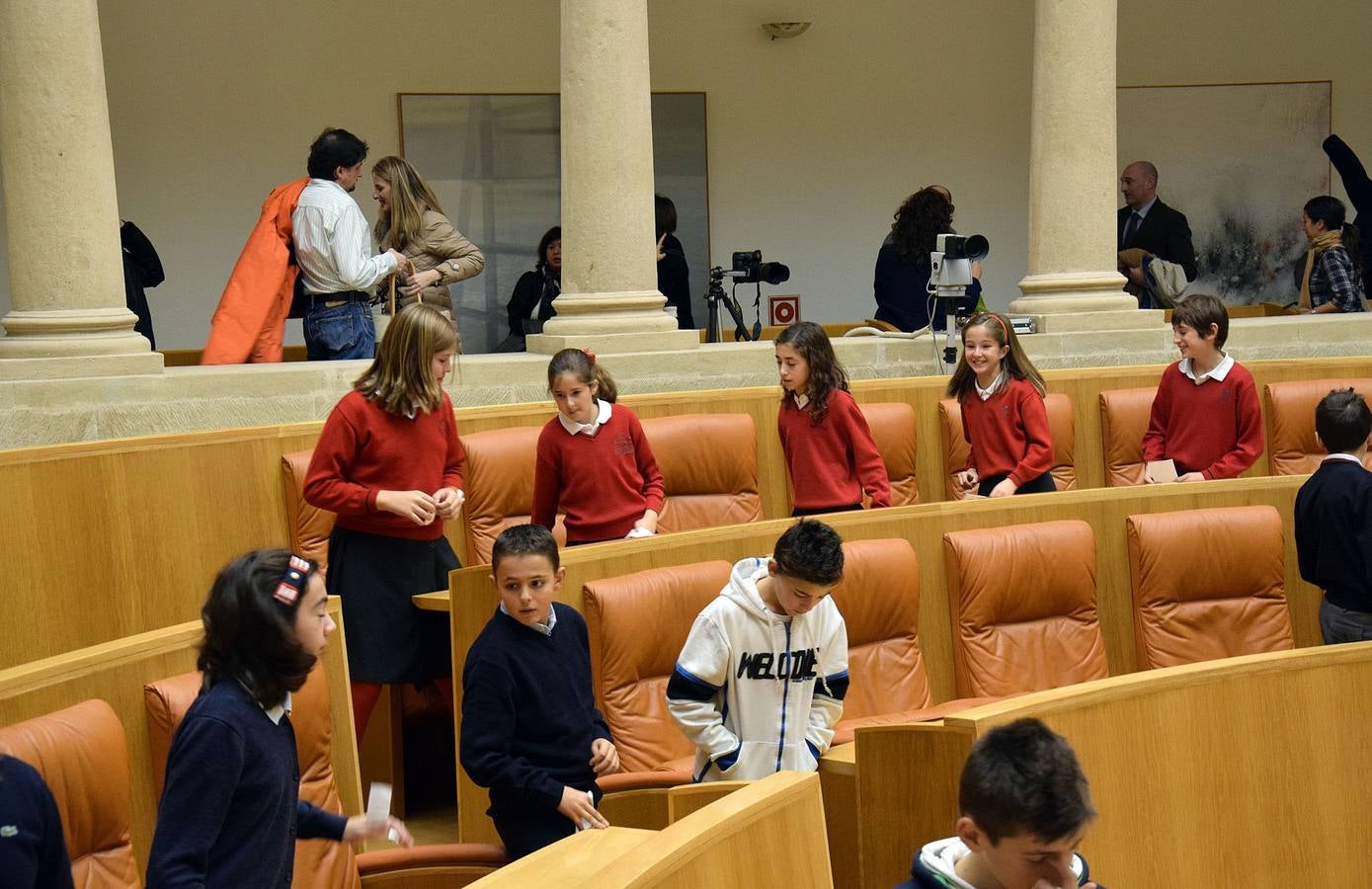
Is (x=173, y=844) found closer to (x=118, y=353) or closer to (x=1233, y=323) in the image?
(x=118, y=353)

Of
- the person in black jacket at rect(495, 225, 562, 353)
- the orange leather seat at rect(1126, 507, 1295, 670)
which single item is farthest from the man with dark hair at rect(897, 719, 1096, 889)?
the person in black jacket at rect(495, 225, 562, 353)

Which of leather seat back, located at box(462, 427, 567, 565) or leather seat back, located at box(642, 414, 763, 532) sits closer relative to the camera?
leather seat back, located at box(462, 427, 567, 565)

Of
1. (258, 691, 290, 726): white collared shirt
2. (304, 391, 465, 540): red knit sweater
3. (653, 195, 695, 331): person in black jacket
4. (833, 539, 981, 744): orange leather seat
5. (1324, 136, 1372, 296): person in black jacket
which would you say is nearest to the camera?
(258, 691, 290, 726): white collared shirt

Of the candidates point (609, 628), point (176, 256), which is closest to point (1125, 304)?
point (609, 628)

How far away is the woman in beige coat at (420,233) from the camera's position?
7.09 m

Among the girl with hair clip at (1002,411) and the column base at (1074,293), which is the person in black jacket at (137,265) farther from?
the girl with hair clip at (1002,411)

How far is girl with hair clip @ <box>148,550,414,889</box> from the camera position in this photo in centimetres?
246

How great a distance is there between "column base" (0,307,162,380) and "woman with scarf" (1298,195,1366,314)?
645 centimetres

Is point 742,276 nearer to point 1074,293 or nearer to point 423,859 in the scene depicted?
point 1074,293

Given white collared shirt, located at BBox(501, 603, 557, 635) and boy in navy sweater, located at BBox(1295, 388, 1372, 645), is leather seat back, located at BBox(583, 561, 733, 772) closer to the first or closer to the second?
white collared shirt, located at BBox(501, 603, 557, 635)

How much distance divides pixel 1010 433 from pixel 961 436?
131 cm

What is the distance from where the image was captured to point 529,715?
3672mm

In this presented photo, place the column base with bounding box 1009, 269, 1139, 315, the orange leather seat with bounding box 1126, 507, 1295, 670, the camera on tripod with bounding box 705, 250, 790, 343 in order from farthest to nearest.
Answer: the camera on tripod with bounding box 705, 250, 790, 343 → the column base with bounding box 1009, 269, 1139, 315 → the orange leather seat with bounding box 1126, 507, 1295, 670

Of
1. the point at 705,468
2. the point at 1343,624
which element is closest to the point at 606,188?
the point at 705,468
